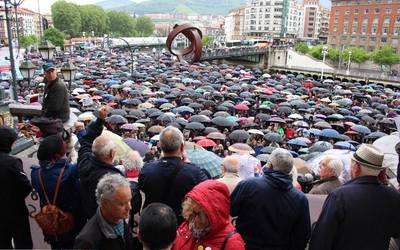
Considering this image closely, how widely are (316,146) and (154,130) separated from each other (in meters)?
5.08

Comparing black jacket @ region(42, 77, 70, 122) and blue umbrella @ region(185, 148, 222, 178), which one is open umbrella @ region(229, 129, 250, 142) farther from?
black jacket @ region(42, 77, 70, 122)

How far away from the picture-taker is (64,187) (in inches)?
132

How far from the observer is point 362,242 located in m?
2.98

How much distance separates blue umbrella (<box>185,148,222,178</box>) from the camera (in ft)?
18.4

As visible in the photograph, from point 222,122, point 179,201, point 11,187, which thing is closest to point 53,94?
point 11,187

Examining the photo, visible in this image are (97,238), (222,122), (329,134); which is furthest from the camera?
(222,122)

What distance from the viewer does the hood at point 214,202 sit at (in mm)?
2508

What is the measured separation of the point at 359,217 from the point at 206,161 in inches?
120

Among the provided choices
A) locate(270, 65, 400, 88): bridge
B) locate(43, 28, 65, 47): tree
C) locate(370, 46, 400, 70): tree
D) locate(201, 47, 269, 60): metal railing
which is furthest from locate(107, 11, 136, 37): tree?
locate(370, 46, 400, 70): tree

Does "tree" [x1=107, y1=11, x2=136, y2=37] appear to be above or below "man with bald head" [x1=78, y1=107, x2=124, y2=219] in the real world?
above

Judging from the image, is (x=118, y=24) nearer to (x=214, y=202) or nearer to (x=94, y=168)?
(x=94, y=168)

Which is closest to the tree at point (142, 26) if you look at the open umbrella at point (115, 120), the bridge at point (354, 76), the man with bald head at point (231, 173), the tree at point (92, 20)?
the tree at point (92, 20)

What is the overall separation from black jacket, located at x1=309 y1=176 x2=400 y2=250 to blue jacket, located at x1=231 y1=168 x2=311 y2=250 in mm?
211

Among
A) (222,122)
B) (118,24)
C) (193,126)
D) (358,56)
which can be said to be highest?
(118,24)
